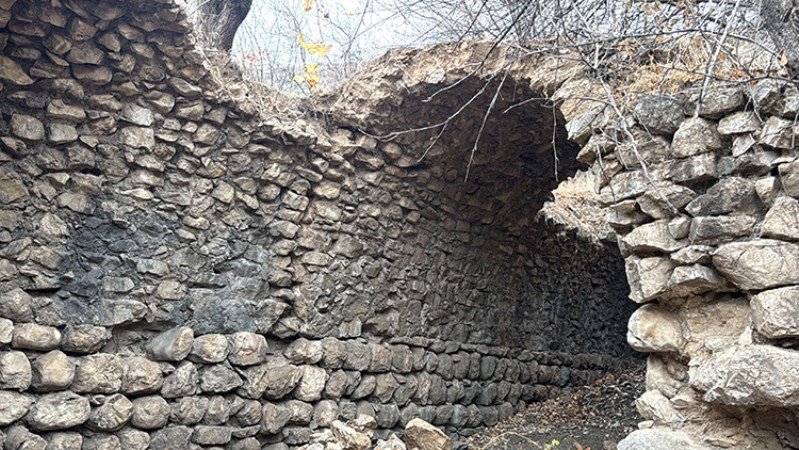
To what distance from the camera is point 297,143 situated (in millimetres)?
4414

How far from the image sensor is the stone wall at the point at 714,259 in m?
2.59

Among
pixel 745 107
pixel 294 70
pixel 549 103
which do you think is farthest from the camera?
pixel 294 70

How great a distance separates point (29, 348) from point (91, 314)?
340 millimetres

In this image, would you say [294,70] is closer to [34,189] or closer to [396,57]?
[396,57]

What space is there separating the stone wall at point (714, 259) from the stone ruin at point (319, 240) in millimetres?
10

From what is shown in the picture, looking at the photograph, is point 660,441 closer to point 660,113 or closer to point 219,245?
point 660,113

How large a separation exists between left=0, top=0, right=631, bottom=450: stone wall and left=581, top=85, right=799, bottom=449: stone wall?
1168mm

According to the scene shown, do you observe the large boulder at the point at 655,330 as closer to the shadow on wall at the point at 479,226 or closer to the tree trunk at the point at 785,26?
the tree trunk at the point at 785,26

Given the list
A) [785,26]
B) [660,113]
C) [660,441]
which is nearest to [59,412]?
[660,441]

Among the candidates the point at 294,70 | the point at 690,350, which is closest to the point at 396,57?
the point at 294,70

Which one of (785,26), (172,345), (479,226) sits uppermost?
(785,26)

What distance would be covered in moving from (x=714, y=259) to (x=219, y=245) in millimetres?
2842

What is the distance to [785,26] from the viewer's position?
8.81ft

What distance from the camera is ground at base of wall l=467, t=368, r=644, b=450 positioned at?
505 cm
